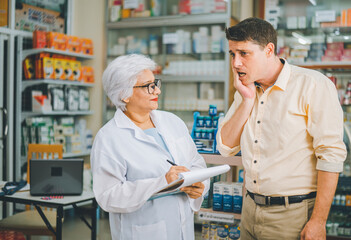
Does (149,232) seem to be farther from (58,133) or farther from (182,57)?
(182,57)

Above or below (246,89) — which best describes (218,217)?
below

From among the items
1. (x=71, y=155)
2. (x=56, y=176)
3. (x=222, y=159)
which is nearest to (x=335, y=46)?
(x=222, y=159)

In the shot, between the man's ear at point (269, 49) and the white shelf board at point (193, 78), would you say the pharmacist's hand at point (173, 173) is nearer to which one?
the man's ear at point (269, 49)

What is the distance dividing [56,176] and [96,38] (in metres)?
3.24

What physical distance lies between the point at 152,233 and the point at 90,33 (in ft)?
15.4

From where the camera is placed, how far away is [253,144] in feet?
6.55

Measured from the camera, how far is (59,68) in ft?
17.9

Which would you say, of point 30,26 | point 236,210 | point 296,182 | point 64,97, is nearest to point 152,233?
point 296,182

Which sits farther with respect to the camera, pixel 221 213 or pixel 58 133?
pixel 58 133

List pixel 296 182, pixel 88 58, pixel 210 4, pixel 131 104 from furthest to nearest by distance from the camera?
pixel 88 58 < pixel 210 4 < pixel 131 104 < pixel 296 182

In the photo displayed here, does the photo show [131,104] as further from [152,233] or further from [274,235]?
[274,235]

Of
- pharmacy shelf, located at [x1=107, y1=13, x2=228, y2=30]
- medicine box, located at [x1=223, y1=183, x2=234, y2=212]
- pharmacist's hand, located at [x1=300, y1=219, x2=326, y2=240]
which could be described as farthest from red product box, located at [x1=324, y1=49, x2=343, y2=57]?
pharmacist's hand, located at [x1=300, y1=219, x2=326, y2=240]

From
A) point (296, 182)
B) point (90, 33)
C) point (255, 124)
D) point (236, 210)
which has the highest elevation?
point (90, 33)

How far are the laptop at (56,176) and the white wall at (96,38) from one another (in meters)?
2.80
